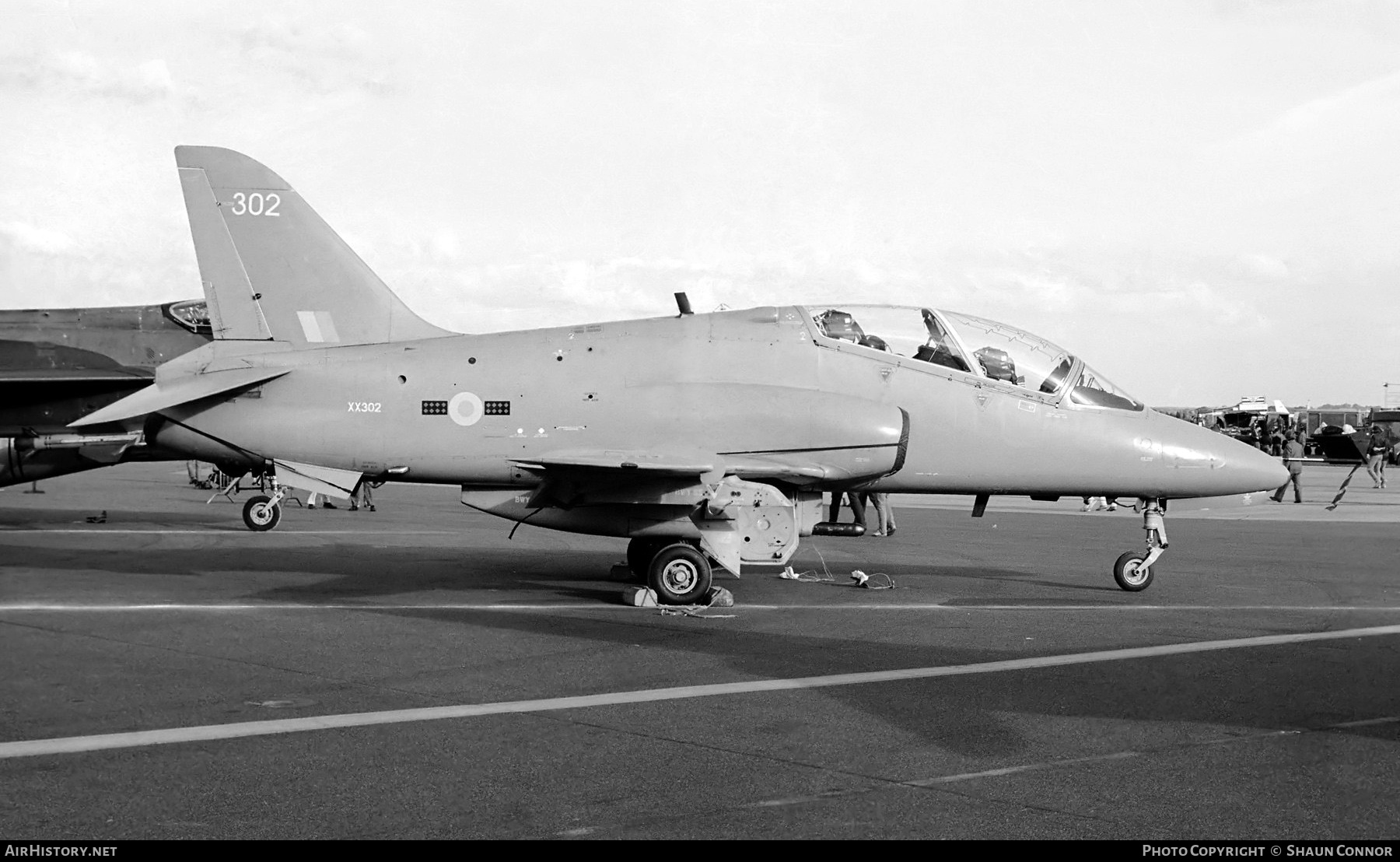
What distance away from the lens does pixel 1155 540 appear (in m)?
13.0

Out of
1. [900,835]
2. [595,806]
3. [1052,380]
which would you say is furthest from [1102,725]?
[1052,380]

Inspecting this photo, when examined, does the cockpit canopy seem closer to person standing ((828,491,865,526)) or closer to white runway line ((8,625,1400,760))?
person standing ((828,491,865,526))

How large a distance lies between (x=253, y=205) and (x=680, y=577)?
6.20 m

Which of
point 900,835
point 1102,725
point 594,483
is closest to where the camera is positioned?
point 900,835

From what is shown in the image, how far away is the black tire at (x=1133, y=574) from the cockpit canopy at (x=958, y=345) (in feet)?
5.35

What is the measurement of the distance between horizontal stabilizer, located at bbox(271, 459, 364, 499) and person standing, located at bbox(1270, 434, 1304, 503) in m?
9.66

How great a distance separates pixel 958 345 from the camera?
41.2ft

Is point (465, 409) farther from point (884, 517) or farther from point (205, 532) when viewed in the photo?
point (205, 532)

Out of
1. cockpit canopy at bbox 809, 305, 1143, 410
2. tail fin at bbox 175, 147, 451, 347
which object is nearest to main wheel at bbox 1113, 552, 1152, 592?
cockpit canopy at bbox 809, 305, 1143, 410

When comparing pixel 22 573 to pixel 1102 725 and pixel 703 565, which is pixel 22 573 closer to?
pixel 703 565

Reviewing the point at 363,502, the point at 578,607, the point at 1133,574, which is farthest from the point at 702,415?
the point at 363,502

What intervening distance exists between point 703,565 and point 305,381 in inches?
173

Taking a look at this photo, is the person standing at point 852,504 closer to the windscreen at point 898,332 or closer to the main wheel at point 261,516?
the windscreen at point 898,332

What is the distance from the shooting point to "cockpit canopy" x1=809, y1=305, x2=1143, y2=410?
12.5 metres
